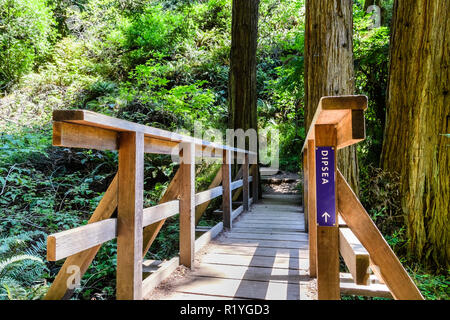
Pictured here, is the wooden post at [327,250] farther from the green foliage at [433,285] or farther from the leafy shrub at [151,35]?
the leafy shrub at [151,35]

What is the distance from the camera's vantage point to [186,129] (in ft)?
23.4

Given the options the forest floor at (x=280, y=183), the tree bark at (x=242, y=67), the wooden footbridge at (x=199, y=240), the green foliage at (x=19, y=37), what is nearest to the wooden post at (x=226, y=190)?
the wooden footbridge at (x=199, y=240)

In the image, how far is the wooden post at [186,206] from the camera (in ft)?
8.82

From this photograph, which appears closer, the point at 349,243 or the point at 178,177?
the point at 349,243

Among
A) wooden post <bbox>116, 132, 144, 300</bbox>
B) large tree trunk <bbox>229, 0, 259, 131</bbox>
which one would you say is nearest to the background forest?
large tree trunk <bbox>229, 0, 259, 131</bbox>

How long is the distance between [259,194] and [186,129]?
246 cm

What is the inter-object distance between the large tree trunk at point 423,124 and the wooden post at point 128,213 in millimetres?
3486

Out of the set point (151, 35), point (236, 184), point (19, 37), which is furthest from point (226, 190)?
point (19, 37)

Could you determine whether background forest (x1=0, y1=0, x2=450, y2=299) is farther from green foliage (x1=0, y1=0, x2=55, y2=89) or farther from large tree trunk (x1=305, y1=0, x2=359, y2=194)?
large tree trunk (x1=305, y1=0, x2=359, y2=194)

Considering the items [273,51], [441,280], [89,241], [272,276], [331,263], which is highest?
[273,51]
